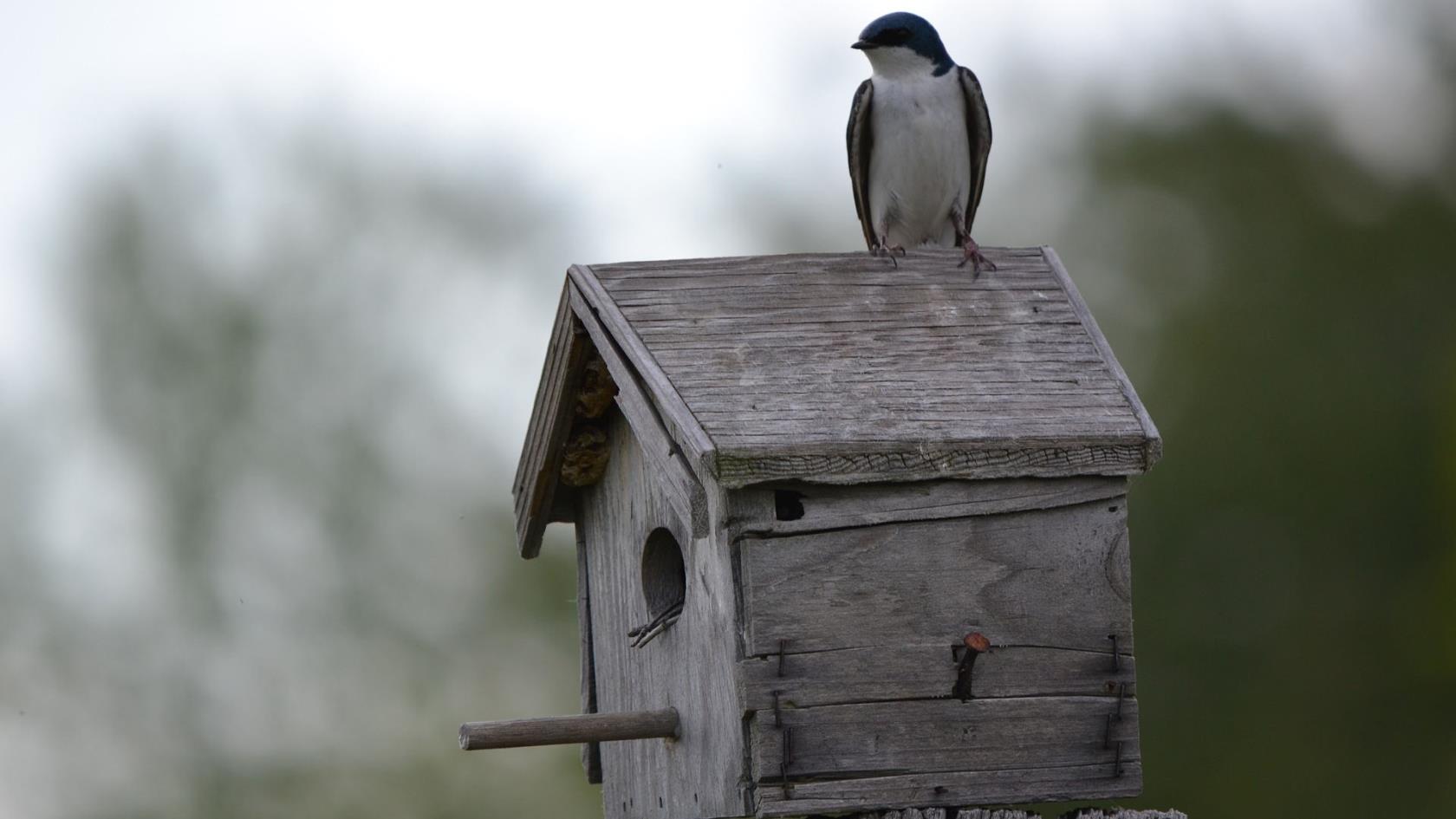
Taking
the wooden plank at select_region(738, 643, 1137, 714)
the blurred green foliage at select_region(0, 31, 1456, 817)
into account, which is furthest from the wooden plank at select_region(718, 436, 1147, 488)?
the blurred green foliage at select_region(0, 31, 1456, 817)

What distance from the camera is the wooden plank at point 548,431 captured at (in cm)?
476

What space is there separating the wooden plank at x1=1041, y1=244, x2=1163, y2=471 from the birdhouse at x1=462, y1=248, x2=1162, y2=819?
0.5 inches

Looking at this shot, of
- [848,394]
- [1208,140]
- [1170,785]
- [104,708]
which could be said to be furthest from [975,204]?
[1208,140]

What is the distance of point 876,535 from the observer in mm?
3926

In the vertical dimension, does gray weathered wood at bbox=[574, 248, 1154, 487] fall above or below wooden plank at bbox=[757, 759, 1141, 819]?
above

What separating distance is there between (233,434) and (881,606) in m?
9.75

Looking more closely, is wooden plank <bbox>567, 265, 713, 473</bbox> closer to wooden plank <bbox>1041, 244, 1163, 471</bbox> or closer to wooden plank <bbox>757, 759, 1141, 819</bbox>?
wooden plank <bbox>757, 759, 1141, 819</bbox>

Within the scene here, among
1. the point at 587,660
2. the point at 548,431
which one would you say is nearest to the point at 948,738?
the point at 548,431

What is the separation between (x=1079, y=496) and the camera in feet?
13.3

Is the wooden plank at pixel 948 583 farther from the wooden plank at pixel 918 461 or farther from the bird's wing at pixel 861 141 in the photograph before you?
the bird's wing at pixel 861 141

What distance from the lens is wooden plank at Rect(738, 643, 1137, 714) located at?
12.5 ft

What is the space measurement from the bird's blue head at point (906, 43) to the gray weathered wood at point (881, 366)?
65.2 inches

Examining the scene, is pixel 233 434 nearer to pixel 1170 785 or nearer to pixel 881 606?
pixel 1170 785

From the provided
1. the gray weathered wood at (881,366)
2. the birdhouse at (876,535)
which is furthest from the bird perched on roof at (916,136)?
the birdhouse at (876,535)
